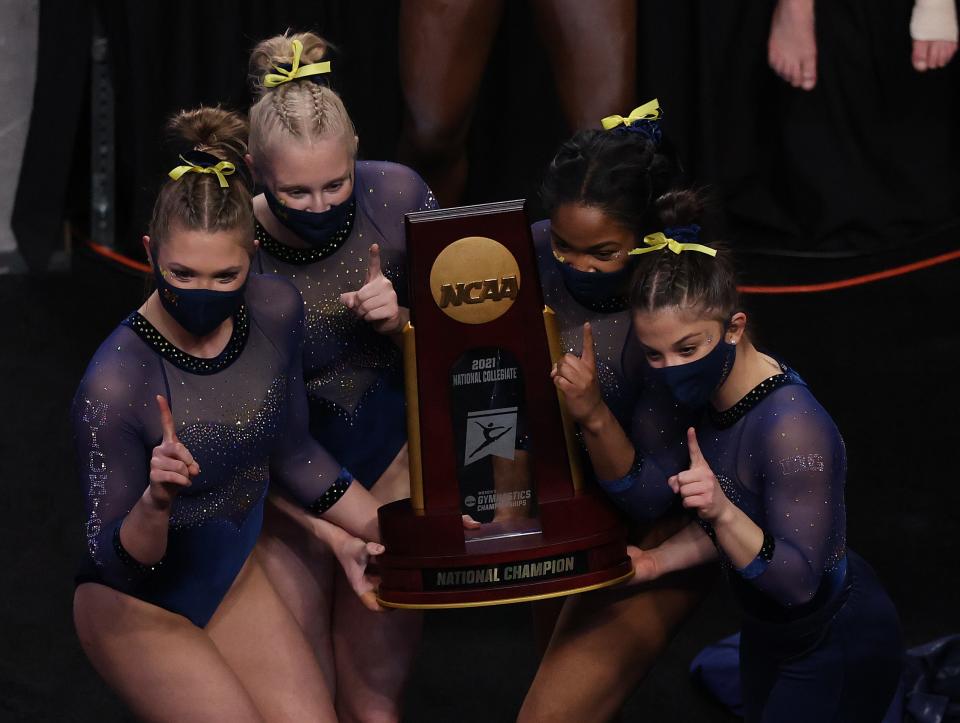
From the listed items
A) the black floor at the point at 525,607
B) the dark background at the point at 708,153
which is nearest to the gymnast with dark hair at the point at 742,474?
the black floor at the point at 525,607

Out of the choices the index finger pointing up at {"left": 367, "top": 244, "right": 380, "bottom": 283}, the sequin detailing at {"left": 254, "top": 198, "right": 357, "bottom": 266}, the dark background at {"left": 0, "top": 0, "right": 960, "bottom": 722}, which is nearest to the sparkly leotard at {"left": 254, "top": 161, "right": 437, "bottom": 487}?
the sequin detailing at {"left": 254, "top": 198, "right": 357, "bottom": 266}

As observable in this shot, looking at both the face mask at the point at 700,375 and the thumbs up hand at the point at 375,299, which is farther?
the thumbs up hand at the point at 375,299

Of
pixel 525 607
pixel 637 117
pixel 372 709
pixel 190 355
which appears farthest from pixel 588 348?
pixel 525 607

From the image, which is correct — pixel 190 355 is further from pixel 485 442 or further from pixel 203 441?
pixel 485 442

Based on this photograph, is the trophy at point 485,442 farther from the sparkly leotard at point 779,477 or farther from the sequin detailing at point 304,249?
the sequin detailing at point 304,249

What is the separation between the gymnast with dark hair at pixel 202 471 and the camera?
6.59 ft

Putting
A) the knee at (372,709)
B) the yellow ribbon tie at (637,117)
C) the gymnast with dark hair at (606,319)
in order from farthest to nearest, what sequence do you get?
the knee at (372,709), the yellow ribbon tie at (637,117), the gymnast with dark hair at (606,319)

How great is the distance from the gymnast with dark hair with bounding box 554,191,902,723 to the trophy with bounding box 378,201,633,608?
7cm

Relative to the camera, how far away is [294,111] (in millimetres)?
2186

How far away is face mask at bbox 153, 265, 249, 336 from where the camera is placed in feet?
6.56

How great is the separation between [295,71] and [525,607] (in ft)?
4.52

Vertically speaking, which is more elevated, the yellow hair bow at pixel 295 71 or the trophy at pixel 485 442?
the yellow hair bow at pixel 295 71

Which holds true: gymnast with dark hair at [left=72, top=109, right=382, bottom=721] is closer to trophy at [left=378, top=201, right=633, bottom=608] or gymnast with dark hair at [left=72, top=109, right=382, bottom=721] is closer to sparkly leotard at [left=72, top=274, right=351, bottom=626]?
sparkly leotard at [left=72, top=274, right=351, bottom=626]

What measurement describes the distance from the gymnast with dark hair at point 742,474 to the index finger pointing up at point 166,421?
488 millimetres
